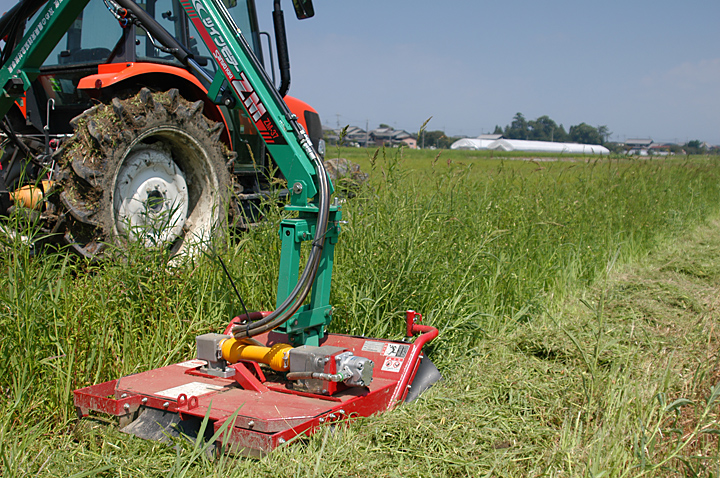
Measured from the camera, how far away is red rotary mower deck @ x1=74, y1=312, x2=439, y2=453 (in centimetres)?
221

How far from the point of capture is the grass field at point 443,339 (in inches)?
88.2

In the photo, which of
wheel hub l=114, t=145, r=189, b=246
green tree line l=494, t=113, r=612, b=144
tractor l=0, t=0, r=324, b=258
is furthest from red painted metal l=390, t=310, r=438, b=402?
green tree line l=494, t=113, r=612, b=144

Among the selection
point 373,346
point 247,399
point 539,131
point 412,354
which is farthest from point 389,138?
point 539,131

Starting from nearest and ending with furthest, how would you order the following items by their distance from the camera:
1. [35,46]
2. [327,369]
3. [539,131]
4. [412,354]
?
[327,369] < [412,354] < [35,46] < [539,131]

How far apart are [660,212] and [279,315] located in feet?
21.8

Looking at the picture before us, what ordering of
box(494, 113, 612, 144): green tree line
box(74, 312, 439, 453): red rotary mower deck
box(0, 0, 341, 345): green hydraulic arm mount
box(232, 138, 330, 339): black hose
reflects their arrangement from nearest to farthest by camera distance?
box(74, 312, 439, 453): red rotary mower deck
box(232, 138, 330, 339): black hose
box(0, 0, 341, 345): green hydraulic arm mount
box(494, 113, 612, 144): green tree line

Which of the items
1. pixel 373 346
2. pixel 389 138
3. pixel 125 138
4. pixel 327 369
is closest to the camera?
pixel 327 369

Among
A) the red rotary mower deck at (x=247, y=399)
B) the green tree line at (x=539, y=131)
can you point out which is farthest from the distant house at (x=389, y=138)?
the green tree line at (x=539, y=131)

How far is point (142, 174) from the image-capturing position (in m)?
4.28

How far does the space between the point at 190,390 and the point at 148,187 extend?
2.11 metres

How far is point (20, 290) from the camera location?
280cm

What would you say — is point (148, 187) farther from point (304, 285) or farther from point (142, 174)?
point (304, 285)

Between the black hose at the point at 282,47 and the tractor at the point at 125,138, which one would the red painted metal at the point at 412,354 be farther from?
the black hose at the point at 282,47

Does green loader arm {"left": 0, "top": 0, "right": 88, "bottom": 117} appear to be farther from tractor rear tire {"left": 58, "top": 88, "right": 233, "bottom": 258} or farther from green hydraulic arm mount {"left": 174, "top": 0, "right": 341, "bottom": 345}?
green hydraulic arm mount {"left": 174, "top": 0, "right": 341, "bottom": 345}
